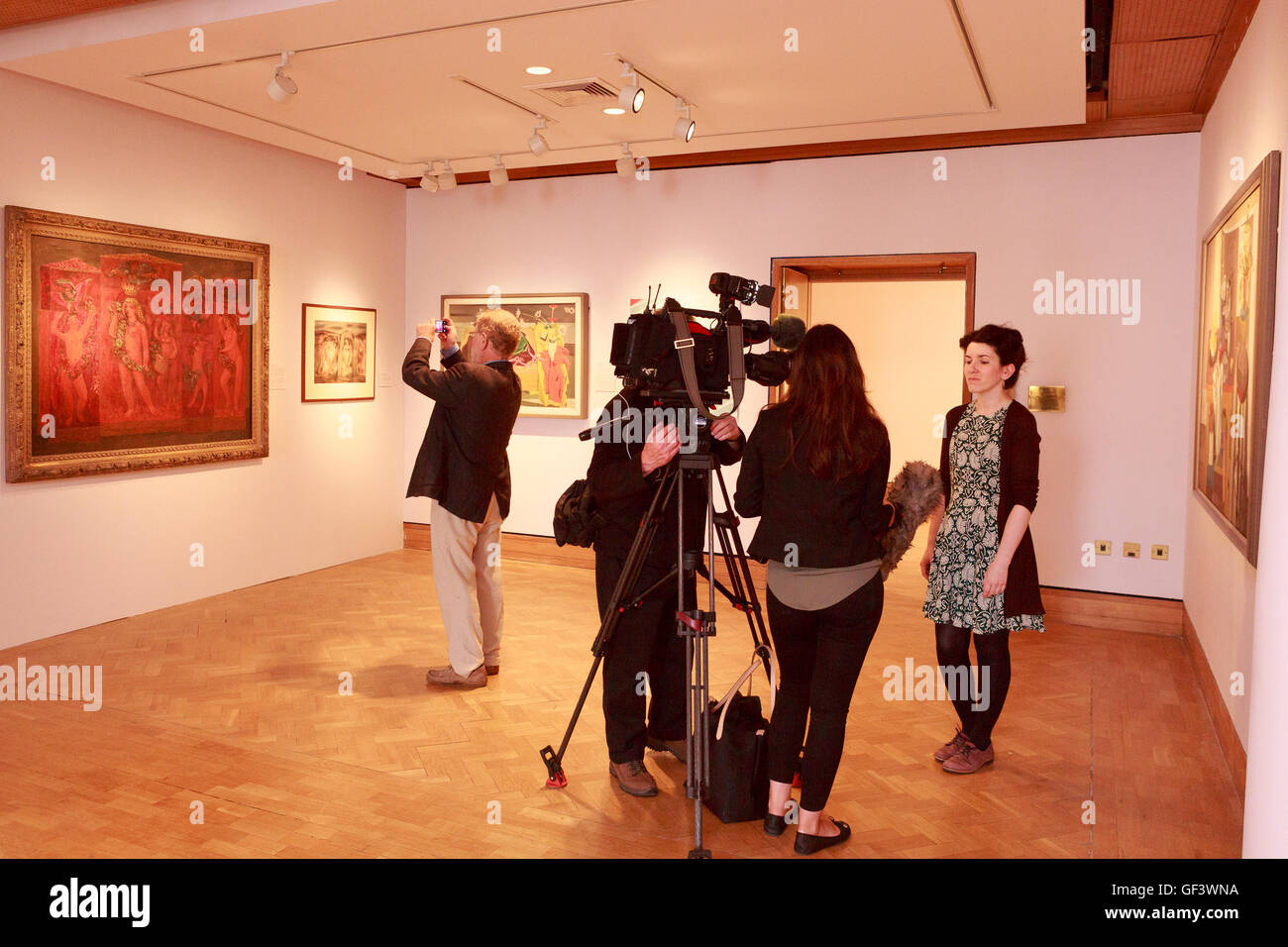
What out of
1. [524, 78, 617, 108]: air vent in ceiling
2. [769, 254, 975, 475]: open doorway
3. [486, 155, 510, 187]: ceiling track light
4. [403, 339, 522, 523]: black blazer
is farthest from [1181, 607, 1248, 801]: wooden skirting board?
[486, 155, 510, 187]: ceiling track light

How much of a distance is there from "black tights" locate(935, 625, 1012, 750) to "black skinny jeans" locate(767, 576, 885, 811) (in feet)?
2.95

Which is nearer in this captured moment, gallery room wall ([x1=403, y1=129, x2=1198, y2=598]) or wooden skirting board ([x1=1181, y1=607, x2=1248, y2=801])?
wooden skirting board ([x1=1181, y1=607, x2=1248, y2=801])

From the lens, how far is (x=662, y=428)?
10.3ft

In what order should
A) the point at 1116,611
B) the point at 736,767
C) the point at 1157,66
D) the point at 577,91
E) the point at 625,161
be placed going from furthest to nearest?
1. the point at 625,161
2. the point at 1116,611
3. the point at 577,91
4. the point at 1157,66
5. the point at 736,767

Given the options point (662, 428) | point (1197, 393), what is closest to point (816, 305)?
point (1197, 393)

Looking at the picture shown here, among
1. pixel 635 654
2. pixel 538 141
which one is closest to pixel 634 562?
pixel 635 654

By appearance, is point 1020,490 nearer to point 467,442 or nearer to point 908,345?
point 467,442

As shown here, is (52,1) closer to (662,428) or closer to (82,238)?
(82,238)

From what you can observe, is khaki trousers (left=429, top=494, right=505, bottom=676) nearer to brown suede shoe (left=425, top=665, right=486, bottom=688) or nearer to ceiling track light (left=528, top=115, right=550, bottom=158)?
brown suede shoe (left=425, top=665, right=486, bottom=688)

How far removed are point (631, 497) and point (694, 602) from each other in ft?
1.34

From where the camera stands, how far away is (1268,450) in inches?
76.7

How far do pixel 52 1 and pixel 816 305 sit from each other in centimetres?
805

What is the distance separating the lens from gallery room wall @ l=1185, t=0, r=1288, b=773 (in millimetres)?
1880

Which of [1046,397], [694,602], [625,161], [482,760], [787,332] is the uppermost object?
[625,161]
